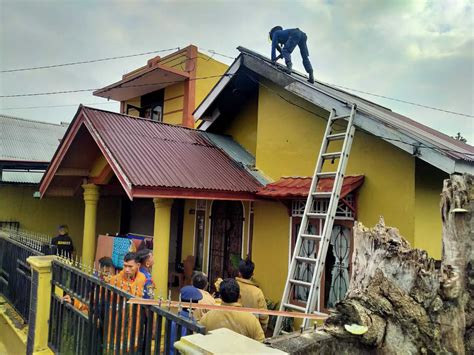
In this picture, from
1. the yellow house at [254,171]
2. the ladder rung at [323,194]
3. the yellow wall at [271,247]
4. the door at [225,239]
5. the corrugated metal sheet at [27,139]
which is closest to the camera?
the ladder rung at [323,194]

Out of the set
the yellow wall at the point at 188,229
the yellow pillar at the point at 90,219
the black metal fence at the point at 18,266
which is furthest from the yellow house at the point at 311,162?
the black metal fence at the point at 18,266

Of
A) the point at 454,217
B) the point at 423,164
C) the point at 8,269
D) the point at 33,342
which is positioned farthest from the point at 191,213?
the point at 454,217

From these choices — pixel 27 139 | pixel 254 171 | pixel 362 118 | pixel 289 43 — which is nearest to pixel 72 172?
pixel 254 171

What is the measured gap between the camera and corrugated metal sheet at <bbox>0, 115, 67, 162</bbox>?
1127 cm

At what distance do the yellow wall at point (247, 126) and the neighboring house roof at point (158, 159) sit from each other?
0.84 metres

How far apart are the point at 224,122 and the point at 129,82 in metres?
4.95

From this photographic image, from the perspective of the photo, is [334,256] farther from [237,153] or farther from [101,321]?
[101,321]

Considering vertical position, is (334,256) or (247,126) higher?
(247,126)

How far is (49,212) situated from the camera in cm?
1153

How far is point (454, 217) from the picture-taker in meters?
2.69

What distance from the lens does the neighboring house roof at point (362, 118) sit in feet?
14.1

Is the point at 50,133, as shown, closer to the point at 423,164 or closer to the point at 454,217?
the point at 423,164

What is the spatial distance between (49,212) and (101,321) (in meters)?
9.53

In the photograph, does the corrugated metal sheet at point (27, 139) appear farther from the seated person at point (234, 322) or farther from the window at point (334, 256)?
the seated person at point (234, 322)
